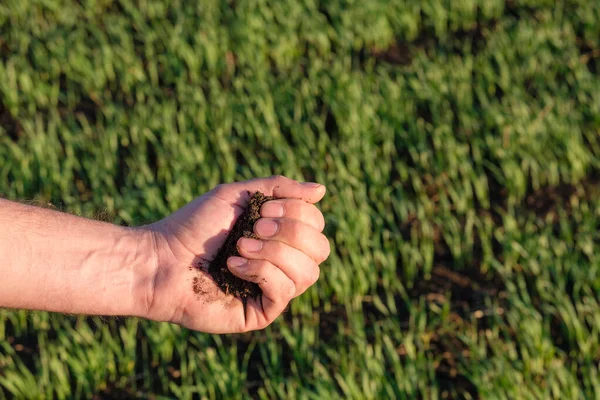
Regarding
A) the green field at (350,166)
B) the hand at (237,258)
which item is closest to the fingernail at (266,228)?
the hand at (237,258)

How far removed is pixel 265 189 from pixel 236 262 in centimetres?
24

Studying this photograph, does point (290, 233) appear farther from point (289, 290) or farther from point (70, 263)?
point (70, 263)

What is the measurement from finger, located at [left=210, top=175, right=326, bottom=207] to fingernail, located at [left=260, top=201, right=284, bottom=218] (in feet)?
0.24

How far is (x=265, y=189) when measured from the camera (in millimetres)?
2033

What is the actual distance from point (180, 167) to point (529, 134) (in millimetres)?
1665

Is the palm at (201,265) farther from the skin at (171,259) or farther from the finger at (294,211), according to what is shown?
the finger at (294,211)

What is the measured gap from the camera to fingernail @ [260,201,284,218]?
1.92 meters

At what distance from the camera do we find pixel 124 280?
6.50 ft

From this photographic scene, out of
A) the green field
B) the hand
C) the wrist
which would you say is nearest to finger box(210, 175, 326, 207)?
the hand

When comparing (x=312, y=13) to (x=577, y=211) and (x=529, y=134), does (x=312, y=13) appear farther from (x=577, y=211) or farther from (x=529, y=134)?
(x=577, y=211)

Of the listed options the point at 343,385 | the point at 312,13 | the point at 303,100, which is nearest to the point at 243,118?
the point at 303,100

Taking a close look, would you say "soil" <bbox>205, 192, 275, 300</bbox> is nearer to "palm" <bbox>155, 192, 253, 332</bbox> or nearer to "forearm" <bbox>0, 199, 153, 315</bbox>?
"palm" <bbox>155, 192, 253, 332</bbox>

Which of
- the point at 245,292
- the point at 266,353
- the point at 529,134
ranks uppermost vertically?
the point at 245,292

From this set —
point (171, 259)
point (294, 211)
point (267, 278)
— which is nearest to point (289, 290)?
point (267, 278)
